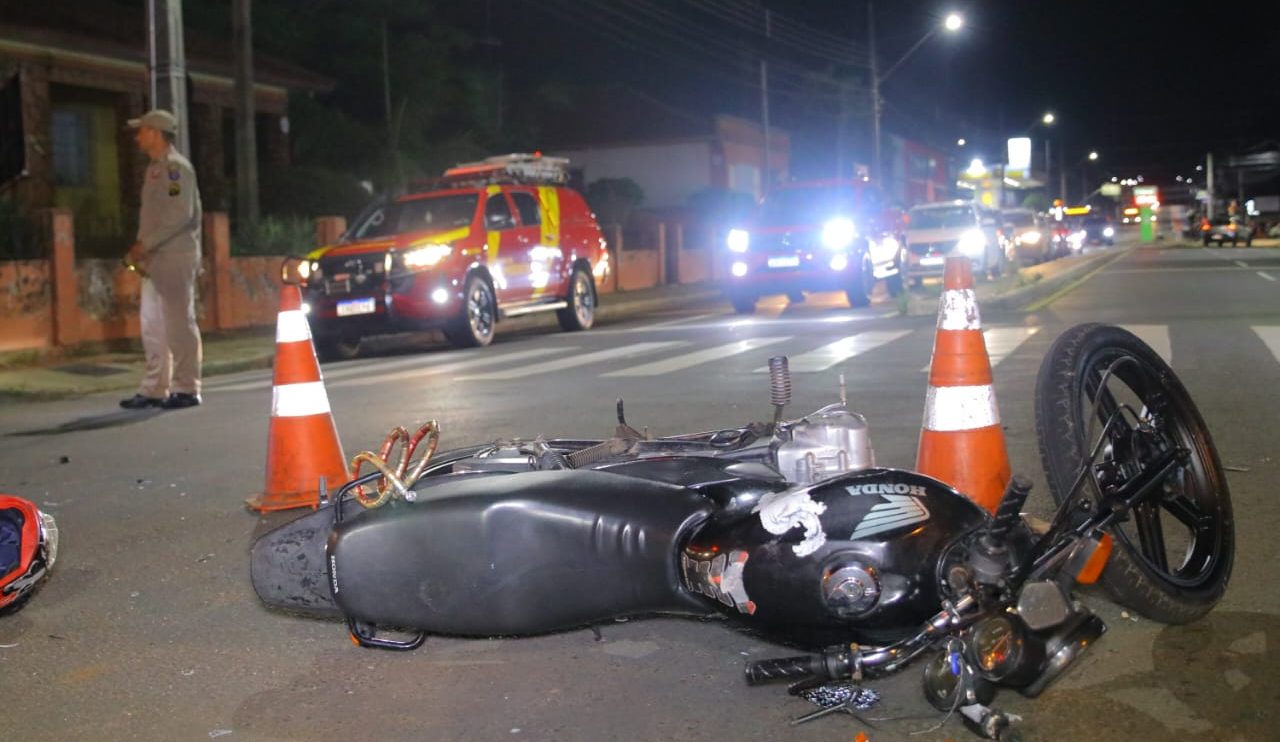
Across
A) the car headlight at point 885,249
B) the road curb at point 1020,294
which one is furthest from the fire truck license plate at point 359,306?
the car headlight at point 885,249

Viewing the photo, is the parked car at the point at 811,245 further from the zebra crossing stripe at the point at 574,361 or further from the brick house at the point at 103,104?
the brick house at the point at 103,104

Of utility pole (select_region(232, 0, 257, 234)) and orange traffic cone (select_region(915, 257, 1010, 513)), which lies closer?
orange traffic cone (select_region(915, 257, 1010, 513))

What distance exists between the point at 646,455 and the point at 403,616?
939mm

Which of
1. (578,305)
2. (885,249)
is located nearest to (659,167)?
(885,249)

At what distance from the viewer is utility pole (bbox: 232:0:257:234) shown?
19.1 metres

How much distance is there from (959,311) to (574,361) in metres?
7.97

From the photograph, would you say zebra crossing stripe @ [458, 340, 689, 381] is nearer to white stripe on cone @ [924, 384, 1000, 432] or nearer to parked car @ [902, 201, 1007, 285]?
white stripe on cone @ [924, 384, 1000, 432]

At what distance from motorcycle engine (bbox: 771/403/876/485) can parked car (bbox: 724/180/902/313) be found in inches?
610

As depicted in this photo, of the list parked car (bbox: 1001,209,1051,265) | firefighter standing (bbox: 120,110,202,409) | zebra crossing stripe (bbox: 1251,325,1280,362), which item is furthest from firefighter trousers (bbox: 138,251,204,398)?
parked car (bbox: 1001,209,1051,265)

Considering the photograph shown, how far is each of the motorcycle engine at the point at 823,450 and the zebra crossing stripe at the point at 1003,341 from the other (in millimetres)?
6096

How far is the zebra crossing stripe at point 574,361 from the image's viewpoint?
37.2 feet

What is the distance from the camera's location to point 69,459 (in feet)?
25.2

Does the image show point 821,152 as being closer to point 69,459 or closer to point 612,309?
point 612,309

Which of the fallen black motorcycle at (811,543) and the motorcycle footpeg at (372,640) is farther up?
the fallen black motorcycle at (811,543)
